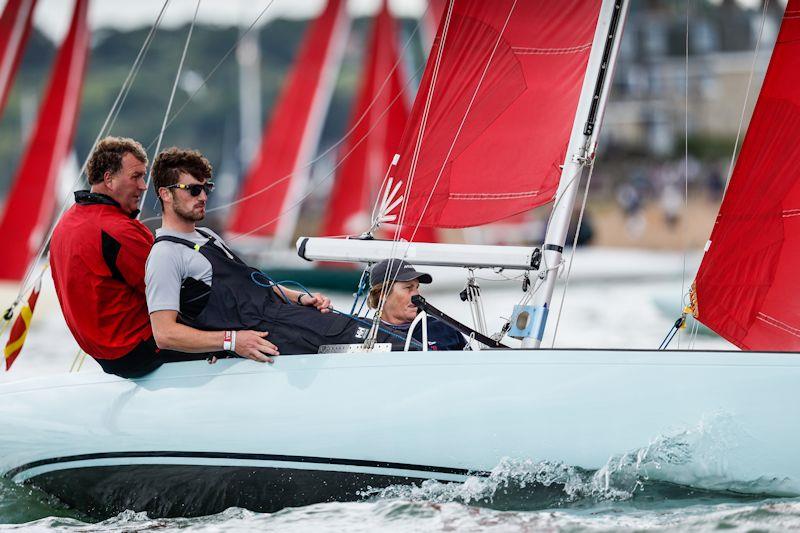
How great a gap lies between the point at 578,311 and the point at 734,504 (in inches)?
418

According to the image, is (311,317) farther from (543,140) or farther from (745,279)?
(745,279)

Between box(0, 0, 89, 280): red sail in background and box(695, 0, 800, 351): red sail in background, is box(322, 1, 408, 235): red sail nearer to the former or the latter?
box(0, 0, 89, 280): red sail in background

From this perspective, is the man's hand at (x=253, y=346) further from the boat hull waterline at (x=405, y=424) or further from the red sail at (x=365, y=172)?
the red sail at (x=365, y=172)

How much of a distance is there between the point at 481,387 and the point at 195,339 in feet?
3.03

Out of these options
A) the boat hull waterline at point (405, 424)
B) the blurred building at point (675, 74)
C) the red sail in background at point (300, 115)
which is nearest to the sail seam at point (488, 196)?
the boat hull waterline at point (405, 424)

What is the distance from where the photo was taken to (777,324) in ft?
14.4

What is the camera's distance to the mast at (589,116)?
4254 mm

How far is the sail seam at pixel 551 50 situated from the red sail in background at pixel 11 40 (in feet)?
32.5

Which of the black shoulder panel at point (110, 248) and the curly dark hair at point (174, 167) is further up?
the curly dark hair at point (174, 167)

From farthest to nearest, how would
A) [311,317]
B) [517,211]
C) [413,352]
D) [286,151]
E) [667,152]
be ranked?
[667,152] < [286,151] < [517,211] < [311,317] < [413,352]

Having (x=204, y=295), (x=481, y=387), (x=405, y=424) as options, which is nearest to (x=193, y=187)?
(x=204, y=295)

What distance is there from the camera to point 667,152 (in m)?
43.8

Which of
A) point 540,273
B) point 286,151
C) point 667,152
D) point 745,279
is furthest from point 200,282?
point 667,152

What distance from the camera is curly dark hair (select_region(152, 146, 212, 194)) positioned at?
3.89 metres
